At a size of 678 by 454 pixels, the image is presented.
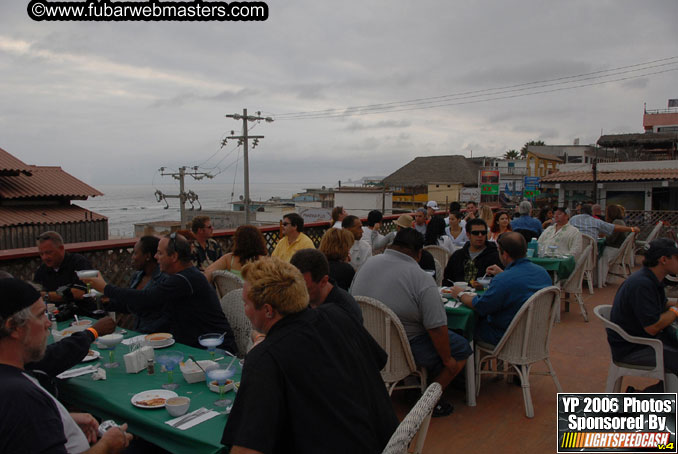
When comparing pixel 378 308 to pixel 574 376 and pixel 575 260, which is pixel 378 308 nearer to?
pixel 574 376

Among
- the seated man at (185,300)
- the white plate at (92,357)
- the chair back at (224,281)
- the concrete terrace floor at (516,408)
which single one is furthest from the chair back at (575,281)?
the white plate at (92,357)

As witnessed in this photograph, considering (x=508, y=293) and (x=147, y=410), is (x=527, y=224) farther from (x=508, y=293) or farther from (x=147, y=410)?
(x=147, y=410)

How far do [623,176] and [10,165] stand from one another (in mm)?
27543

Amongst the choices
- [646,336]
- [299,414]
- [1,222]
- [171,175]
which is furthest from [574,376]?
[171,175]

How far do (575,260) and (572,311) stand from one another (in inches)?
31.2

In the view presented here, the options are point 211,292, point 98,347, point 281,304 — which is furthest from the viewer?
point 211,292

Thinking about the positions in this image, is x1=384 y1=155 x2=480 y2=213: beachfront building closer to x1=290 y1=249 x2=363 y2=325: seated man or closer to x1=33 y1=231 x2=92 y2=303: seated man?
x1=33 y1=231 x2=92 y2=303: seated man

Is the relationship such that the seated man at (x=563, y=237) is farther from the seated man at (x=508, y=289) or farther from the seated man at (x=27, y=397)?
the seated man at (x=27, y=397)

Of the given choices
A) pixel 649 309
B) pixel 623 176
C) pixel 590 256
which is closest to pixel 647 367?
pixel 649 309

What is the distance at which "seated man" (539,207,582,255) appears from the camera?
7282 mm

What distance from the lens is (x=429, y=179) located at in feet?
152

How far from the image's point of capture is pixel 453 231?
8.15 meters

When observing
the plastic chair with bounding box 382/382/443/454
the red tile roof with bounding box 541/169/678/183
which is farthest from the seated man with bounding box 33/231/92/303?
the red tile roof with bounding box 541/169/678/183

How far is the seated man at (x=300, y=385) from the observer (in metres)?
1.55
